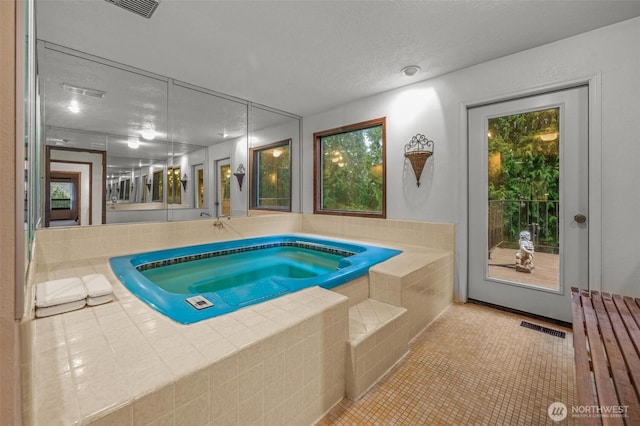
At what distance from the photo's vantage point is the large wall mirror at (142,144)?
2553 mm

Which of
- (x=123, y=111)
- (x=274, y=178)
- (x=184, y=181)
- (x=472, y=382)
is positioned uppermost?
(x=123, y=111)

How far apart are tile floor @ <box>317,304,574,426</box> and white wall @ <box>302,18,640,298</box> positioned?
2.40 feet

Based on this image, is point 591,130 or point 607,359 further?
point 591,130

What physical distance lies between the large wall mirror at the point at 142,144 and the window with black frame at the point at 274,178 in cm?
2

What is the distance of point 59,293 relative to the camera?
140cm

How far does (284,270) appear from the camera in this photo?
11.4 ft

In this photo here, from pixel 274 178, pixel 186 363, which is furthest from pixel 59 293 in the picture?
pixel 274 178

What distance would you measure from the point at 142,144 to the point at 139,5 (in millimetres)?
1839

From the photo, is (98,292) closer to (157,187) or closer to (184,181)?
(157,187)

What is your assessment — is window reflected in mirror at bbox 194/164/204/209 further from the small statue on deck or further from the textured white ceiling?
the small statue on deck

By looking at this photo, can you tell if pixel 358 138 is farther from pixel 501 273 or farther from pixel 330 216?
pixel 501 273

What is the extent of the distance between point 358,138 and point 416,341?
2693 mm

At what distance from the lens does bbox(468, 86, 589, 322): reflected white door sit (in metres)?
2.28

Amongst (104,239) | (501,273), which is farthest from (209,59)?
(501,273)
